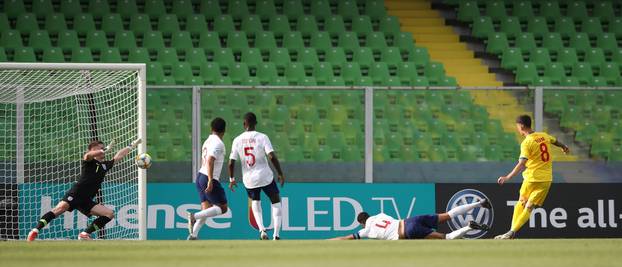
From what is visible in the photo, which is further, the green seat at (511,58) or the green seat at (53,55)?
the green seat at (511,58)

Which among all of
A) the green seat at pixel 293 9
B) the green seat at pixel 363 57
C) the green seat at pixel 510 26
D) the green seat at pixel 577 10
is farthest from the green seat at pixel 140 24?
the green seat at pixel 577 10

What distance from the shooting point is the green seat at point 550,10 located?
900 inches

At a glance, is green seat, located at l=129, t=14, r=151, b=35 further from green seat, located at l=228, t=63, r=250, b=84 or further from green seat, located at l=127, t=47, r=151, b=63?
green seat, located at l=228, t=63, r=250, b=84

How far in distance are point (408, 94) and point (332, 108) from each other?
41.1 inches

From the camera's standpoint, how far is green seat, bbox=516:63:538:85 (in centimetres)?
2030

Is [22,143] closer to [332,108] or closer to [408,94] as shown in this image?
[332,108]

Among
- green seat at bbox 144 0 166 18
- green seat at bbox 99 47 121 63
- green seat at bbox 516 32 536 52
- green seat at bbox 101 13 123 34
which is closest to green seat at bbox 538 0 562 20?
green seat at bbox 516 32 536 52

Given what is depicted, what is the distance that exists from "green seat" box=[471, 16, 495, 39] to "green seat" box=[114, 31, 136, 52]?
637cm

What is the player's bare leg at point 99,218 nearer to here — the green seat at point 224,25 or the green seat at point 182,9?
the green seat at point 224,25

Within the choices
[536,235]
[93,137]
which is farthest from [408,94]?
[93,137]

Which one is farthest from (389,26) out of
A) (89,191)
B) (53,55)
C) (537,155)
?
(89,191)

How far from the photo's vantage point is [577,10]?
23.1 metres

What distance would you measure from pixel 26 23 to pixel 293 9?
4817mm

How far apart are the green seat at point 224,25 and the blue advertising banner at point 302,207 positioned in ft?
17.9
